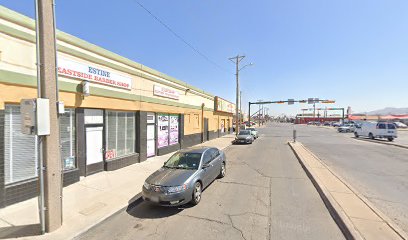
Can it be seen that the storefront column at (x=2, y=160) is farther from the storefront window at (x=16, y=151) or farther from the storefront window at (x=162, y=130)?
the storefront window at (x=162, y=130)

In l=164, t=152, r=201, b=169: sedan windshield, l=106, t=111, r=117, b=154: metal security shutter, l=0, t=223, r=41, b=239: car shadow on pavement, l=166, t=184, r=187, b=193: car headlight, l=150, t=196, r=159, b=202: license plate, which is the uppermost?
l=106, t=111, r=117, b=154: metal security shutter

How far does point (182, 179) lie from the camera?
6.42 m

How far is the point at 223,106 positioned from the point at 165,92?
50.4 ft

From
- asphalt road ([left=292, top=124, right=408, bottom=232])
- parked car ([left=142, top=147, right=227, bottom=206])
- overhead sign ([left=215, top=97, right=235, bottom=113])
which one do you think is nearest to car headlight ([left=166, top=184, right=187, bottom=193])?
parked car ([left=142, top=147, right=227, bottom=206])

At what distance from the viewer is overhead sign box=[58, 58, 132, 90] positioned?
26.4ft

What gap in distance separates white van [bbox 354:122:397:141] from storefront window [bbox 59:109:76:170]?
3108cm

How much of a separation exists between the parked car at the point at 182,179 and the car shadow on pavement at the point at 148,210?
0.84ft

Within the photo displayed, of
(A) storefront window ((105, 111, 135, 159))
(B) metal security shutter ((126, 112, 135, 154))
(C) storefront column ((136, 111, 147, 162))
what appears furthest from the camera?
(C) storefront column ((136, 111, 147, 162))

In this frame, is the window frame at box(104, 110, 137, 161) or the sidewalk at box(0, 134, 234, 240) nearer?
the sidewalk at box(0, 134, 234, 240)

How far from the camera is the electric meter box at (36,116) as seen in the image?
14.8ft

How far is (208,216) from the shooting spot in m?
5.74

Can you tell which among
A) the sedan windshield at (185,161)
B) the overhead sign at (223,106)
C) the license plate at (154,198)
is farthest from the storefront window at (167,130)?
the overhead sign at (223,106)

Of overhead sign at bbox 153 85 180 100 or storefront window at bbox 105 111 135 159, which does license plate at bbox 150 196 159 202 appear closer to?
storefront window at bbox 105 111 135 159

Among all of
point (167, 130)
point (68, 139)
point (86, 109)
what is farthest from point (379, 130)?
point (68, 139)
